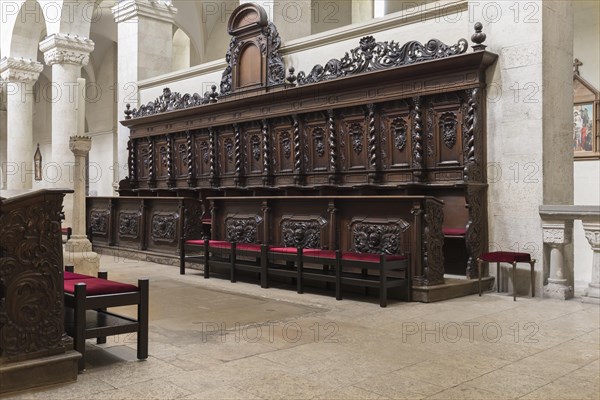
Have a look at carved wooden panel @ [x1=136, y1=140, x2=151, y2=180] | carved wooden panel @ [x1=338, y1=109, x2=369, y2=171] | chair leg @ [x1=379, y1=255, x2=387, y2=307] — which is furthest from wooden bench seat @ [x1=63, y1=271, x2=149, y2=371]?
carved wooden panel @ [x1=136, y1=140, x2=151, y2=180]

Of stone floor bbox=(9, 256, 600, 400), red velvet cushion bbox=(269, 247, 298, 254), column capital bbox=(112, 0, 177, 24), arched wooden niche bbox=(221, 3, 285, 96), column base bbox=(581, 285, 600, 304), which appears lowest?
stone floor bbox=(9, 256, 600, 400)

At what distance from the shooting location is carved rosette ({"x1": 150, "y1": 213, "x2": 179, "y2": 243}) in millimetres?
9656

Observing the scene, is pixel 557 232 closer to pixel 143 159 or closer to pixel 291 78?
pixel 291 78

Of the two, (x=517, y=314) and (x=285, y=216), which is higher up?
(x=285, y=216)

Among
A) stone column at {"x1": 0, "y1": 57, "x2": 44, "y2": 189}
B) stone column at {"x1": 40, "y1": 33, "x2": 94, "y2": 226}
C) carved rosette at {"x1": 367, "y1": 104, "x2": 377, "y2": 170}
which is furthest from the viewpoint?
stone column at {"x1": 0, "y1": 57, "x2": 44, "y2": 189}

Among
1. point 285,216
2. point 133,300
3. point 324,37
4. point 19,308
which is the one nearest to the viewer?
point 19,308

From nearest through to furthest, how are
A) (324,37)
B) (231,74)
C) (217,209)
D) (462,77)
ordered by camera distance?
(462,77), (217,209), (324,37), (231,74)

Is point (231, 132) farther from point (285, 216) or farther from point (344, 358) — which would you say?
point (344, 358)

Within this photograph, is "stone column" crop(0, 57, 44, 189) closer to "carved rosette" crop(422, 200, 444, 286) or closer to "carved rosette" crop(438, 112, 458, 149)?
"carved rosette" crop(438, 112, 458, 149)

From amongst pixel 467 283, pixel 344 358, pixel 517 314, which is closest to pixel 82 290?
pixel 344 358

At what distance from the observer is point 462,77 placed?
7090 mm

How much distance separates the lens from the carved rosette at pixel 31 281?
10.2 feet

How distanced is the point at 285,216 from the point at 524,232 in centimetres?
291

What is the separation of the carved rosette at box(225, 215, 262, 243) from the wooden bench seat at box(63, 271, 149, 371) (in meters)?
4.01
